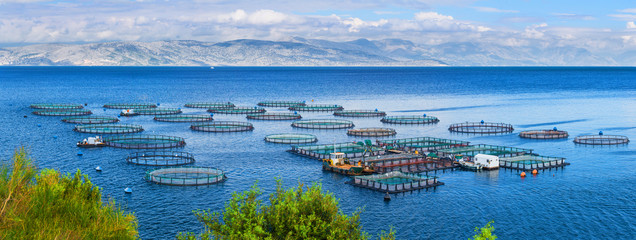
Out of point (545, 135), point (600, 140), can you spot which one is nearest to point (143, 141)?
point (545, 135)

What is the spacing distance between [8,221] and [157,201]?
53579mm

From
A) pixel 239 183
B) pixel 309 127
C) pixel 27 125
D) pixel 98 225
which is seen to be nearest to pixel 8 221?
pixel 98 225

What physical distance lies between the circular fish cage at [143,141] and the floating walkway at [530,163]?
7126cm

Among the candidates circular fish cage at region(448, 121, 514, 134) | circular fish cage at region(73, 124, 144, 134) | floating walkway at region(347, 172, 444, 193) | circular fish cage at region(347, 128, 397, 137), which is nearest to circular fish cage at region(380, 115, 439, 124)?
circular fish cage at region(448, 121, 514, 134)

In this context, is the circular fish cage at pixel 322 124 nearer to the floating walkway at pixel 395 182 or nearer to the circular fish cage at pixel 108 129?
the circular fish cage at pixel 108 129

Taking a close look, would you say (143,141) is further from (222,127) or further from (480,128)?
(480,128)

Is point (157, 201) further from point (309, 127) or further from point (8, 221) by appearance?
point (309, 127)

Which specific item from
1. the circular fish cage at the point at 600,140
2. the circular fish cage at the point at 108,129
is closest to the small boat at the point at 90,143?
the circular fish cage at the point at 108,129

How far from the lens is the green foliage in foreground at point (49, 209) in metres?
35.8

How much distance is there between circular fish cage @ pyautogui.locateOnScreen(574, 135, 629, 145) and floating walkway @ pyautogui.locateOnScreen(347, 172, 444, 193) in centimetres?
6307

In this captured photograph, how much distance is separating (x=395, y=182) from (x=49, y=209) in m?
66.7

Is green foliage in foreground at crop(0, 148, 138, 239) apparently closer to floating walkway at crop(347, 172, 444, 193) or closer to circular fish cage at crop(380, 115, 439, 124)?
floating walkway at crop(347, 172, 444, 193)

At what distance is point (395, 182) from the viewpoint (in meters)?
101

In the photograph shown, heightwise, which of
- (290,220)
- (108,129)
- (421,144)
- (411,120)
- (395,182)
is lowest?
(395,182)
